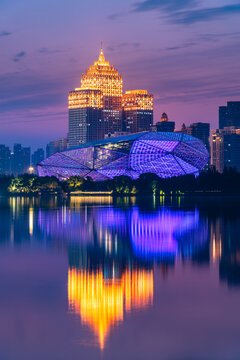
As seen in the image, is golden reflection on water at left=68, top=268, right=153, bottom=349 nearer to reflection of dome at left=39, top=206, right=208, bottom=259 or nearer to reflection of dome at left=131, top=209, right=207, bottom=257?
reflection of dome at left=39, top=206, right=208, bottom=259

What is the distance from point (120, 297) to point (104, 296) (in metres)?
0.63

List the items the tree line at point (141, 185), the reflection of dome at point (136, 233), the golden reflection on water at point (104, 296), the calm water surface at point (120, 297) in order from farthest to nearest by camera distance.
Result: the tree line at point (141, 185), the reflection of dome at point (136, 233), the golden reflection on water at point (104, 296), the calm water surface at point (120, 297)

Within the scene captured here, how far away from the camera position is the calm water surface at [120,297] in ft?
60.2

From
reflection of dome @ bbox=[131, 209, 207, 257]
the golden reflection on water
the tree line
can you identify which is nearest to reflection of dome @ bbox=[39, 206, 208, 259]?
reflection of dome @ bbox=[131, 209, 207, 257]

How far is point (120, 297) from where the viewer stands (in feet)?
79.1

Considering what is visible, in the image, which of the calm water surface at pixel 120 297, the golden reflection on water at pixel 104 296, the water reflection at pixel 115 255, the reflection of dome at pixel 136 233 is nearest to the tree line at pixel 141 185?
the reflection of dome at pixel 136 233

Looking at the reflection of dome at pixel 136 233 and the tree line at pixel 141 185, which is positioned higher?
the tree line at pixel 141 185

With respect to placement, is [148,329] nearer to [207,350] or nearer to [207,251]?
[207,350]

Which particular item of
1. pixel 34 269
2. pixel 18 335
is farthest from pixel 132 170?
pixel 18 335

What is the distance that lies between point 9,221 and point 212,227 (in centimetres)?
2018

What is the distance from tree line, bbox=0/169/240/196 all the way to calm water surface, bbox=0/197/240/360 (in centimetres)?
10576

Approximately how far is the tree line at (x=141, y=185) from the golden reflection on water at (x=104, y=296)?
121 meters

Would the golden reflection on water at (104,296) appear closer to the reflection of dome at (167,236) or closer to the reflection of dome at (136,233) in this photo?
the reflection of dome at (136,233)

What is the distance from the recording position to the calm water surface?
18359 millimetres
